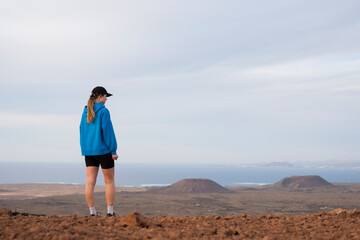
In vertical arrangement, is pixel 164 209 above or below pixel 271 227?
below

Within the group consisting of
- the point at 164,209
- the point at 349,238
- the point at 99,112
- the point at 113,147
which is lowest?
the point at 164,209

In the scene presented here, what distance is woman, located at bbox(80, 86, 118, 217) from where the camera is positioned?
19.5ft

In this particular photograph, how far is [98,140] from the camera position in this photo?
19.4 ft

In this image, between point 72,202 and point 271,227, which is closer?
point 271,227

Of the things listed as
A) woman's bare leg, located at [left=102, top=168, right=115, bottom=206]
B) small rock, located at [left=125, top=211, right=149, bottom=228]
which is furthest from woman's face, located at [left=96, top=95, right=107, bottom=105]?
small rock, located at [left=125, top=211, right=149, bottom=228]

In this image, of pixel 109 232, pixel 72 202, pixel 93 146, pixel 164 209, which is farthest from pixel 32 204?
pixel 109 232

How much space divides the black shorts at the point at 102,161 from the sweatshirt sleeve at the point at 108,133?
12 cm

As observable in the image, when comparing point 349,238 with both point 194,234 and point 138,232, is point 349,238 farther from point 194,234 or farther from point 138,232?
point 138,232

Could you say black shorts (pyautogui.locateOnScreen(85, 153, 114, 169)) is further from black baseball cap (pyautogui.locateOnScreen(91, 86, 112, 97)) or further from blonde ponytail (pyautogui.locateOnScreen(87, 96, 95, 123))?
black baseball cap (pyautogui.locateOnScreen(91, 86, 112, 97))

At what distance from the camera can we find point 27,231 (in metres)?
3.79

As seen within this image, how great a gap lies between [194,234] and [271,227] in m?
1.19

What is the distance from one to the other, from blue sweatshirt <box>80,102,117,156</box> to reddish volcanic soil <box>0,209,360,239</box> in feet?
3.69

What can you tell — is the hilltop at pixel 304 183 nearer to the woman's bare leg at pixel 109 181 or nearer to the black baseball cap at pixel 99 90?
the woman's bare leg at pixel 109 181

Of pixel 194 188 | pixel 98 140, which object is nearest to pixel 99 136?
pixel 98 140
